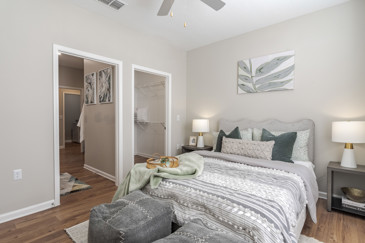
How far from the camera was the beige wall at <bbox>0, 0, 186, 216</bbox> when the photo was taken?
2.12 meters

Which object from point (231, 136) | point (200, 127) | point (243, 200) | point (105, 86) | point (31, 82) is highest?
point (105, 86)

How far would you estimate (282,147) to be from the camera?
254cm

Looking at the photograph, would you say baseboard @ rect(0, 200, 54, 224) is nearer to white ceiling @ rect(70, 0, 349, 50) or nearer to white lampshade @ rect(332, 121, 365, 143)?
white ceiling @ rect(70, 0, 349, 50)

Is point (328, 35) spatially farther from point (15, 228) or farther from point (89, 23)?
point (15, 228)

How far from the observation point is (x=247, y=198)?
1.34m

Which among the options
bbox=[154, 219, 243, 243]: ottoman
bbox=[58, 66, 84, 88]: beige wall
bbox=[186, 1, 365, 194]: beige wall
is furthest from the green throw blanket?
bbox=[58, 66, 84, 88]: beige wall

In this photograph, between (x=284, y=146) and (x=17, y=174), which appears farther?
(x=284, y=146)

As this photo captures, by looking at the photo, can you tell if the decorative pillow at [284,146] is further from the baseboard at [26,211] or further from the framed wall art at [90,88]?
the framed wall art at [90,88]

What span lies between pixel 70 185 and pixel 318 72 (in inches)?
169

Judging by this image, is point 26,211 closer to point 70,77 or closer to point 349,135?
point 349,135

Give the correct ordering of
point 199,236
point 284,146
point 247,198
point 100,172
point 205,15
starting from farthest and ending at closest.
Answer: point 100,172, point 205,15, point 284,146, point 247,198, point 199,236

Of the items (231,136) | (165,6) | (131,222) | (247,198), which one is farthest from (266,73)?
(131,222)

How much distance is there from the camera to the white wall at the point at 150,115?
4.94 m

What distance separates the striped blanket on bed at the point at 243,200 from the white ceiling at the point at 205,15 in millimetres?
2243
